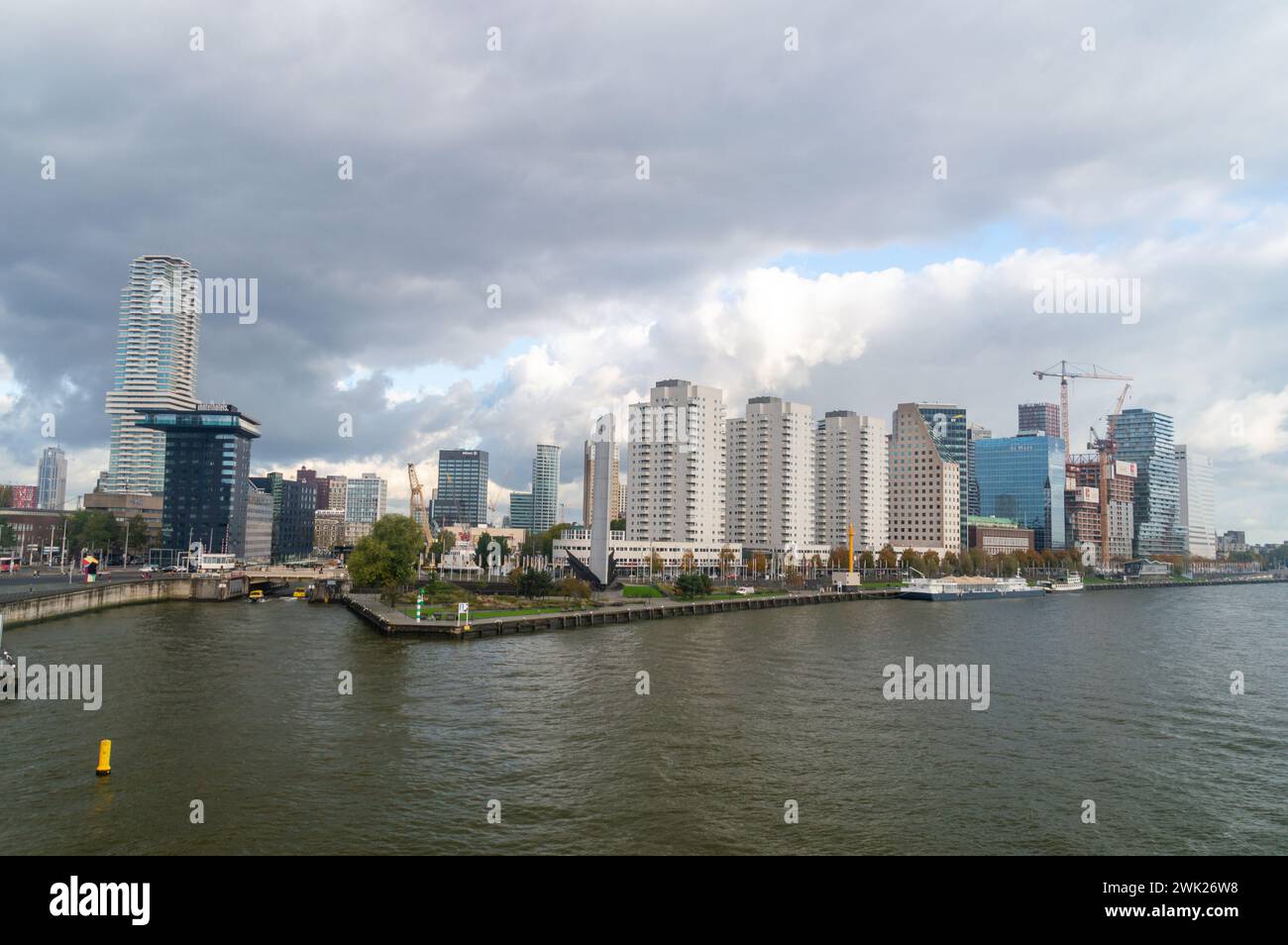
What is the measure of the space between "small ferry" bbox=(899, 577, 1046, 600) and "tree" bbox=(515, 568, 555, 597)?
73.4m

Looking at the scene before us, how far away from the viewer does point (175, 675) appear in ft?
144

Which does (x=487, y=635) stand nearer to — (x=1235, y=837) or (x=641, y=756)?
(x=641, y=756)

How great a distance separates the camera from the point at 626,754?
3005 centimetres

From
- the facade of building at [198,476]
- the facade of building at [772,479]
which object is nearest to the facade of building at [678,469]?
the facade of building at [772,479]

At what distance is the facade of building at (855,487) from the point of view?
7539 inches

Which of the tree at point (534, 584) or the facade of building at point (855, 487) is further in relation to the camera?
the facade of building at point (855, 487)

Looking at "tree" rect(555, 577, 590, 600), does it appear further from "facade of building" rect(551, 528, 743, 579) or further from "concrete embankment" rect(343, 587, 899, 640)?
"facade of building" rect(551, 528, 743, 579)

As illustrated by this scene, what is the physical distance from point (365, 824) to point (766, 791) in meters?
12.8

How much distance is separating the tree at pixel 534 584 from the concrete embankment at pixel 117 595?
43.2 m

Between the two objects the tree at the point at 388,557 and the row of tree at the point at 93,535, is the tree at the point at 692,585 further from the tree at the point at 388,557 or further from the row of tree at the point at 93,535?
the row of tree at the point at 93,535

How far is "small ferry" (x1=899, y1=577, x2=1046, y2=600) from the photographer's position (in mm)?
133250

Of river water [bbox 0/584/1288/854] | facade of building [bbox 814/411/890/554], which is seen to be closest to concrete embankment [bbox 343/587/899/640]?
river water [bbox 0/584/1288/854]
